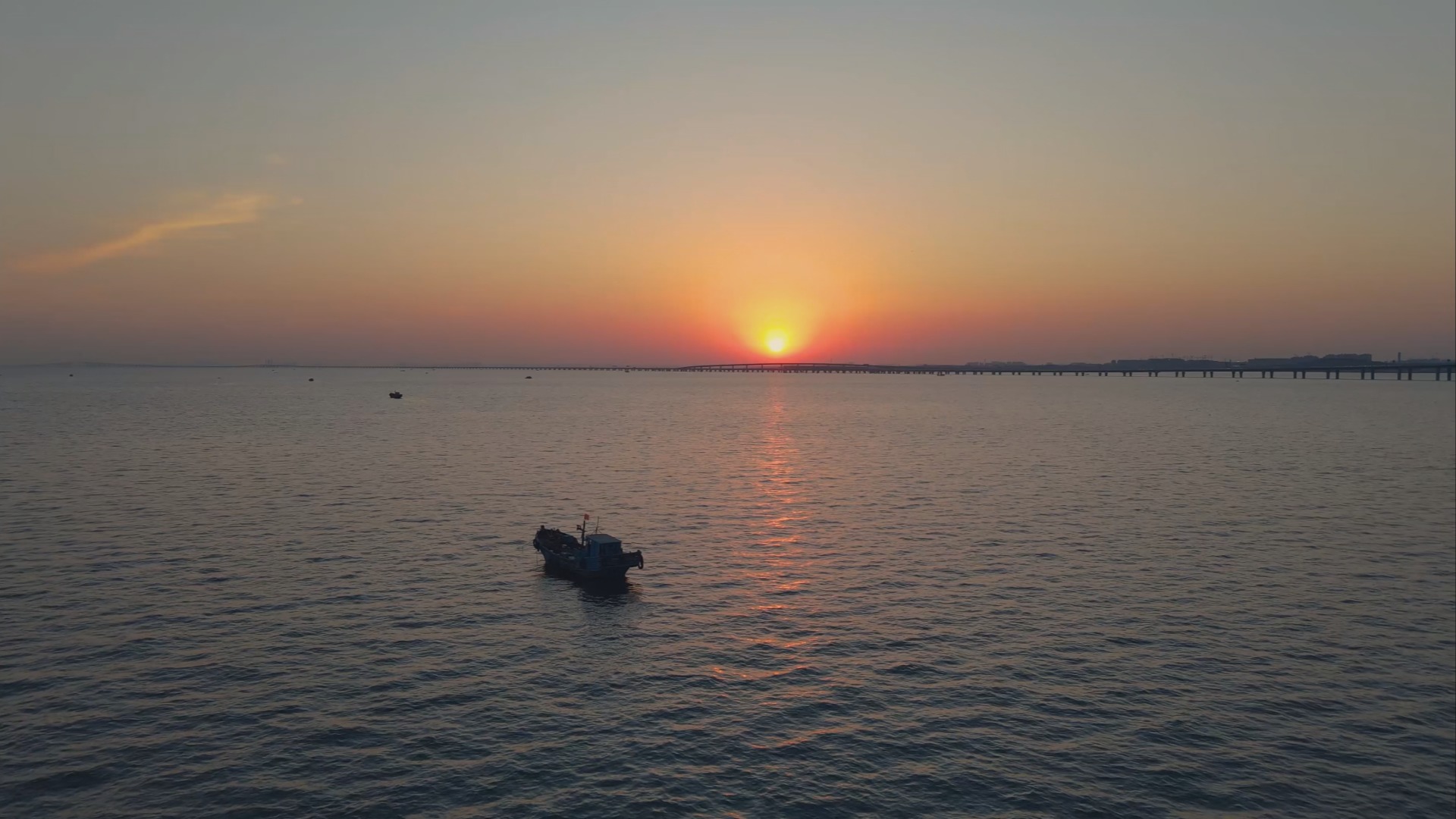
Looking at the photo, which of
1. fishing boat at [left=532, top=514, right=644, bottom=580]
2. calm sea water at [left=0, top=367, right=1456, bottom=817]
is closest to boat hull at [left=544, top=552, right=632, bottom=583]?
fishing boat at [left=532, top=514, right=644, bottom=580]

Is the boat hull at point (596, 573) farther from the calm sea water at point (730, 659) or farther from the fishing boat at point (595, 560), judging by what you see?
the calm sea water at point (730, 659)

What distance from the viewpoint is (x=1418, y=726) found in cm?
4369

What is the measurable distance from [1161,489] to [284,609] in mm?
107882

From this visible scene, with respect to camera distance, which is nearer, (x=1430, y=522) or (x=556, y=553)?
(x=556, y=553)

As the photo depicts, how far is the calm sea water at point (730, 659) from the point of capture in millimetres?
37531

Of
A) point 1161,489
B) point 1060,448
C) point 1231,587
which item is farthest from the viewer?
point 1060,448

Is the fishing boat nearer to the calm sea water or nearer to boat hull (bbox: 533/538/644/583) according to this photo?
boat hull (bbox: 533/538/644/583)

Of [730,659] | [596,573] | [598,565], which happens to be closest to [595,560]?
[598,565]

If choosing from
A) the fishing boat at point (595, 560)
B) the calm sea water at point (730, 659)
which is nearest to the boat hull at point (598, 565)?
the fishing boat at point (595, 560)

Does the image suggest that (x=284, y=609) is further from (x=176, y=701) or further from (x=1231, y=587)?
(x=1231, y=587)

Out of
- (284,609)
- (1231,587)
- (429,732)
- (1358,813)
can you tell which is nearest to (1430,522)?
(1231,587)

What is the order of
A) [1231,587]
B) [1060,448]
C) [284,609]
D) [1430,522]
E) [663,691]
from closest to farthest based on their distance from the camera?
[663,691] → [284,609] → [1231,587] → [1430,522] → [1060,448]

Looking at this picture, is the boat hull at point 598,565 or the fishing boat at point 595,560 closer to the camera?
the boat hull at point 598,565

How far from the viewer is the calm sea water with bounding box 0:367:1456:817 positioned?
37.5m
